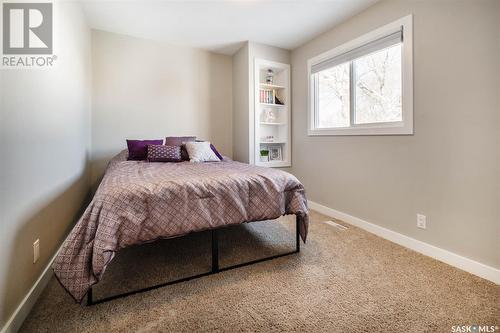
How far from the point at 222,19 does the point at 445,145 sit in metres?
2.63

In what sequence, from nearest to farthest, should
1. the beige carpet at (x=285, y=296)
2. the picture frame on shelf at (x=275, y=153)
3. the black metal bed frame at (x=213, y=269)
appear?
the beige carpet at (x=285, y=296) < the black metal bed frame at (x=213, y=269) < the picture frame on shelf at (x=275, y=153)

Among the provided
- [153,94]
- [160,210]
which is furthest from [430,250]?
[153,94]

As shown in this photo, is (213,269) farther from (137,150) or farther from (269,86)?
(269,86)

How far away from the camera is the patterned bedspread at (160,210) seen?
121 cm

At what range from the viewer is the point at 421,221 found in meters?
2.01

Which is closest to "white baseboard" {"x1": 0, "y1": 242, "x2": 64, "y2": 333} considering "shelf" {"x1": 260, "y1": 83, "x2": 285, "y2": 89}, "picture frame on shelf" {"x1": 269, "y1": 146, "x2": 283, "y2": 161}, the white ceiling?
the white ceiling

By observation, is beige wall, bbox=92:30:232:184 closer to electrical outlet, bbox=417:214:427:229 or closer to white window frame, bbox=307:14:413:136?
white window frame, bbox=307:14:413:136

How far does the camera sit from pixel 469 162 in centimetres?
169

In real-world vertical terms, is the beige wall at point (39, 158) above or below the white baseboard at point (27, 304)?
above

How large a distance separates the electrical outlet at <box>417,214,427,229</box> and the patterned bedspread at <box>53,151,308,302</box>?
1039mm

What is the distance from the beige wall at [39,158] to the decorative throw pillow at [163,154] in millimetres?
703

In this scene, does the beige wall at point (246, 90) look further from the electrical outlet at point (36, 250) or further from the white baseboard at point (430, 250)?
the electrical outlet at point (36, 250)

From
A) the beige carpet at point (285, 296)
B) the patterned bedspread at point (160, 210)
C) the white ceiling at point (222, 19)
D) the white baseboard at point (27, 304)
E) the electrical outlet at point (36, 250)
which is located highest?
the white ceiling at point (222, 19)

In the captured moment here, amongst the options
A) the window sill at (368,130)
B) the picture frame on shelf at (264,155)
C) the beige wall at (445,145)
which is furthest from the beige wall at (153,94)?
the beige wall at (445,145)
